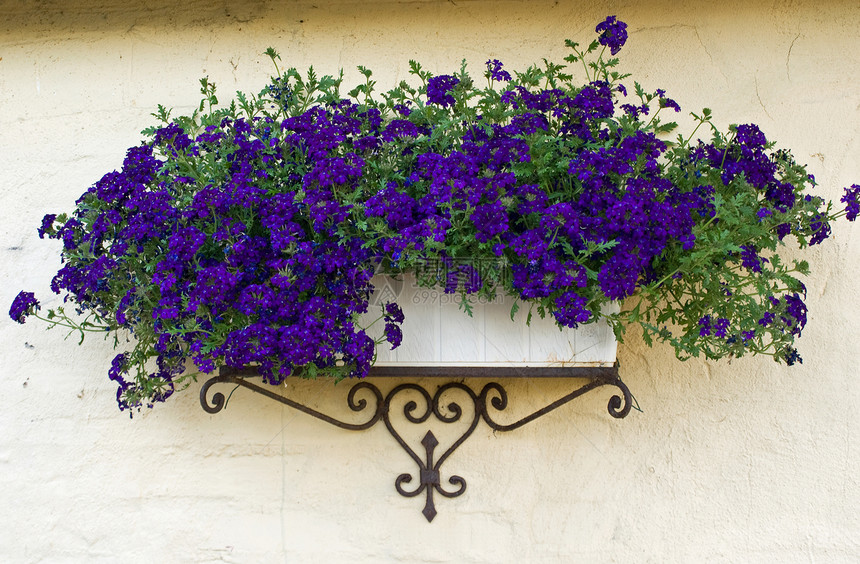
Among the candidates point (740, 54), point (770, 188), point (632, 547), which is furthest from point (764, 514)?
point (740, 54)

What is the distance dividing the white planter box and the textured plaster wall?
0.80 feet

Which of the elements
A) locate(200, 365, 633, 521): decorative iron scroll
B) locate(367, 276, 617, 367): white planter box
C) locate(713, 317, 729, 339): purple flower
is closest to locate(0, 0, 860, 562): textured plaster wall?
locate(200, 365, 633, 521): decorative iron scroll

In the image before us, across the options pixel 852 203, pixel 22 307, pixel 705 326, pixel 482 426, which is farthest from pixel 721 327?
pixel 22 307

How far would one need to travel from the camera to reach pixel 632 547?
1.94 m

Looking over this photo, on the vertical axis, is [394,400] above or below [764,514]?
above

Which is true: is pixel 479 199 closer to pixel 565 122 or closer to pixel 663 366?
pixel 565 122

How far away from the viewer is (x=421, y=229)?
1.61m

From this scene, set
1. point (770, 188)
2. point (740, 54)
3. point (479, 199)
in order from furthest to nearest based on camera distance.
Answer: point (740, 54), point (770, 188), point (479, 199)

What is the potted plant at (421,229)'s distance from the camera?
1.63 metres

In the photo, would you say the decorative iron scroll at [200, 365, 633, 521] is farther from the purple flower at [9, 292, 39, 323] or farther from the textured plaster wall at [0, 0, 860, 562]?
the purple flower at [9, 292, 39, 323]

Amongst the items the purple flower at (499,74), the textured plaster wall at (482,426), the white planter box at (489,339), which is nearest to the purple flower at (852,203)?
A: the textured plaster wall at (482,426)

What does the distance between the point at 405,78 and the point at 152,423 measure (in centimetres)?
120

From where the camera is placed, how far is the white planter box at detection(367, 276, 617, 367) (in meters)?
1.79

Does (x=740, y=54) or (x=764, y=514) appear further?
(x=740, y=54)
